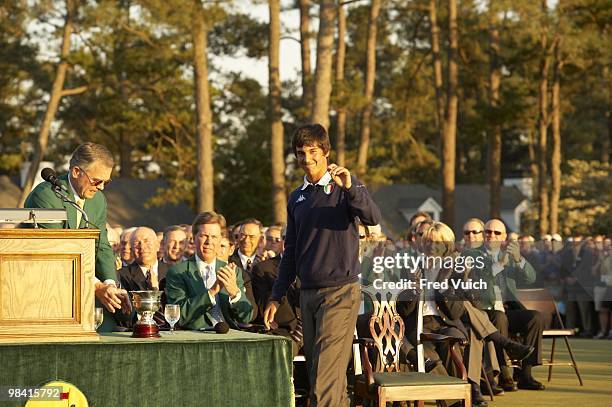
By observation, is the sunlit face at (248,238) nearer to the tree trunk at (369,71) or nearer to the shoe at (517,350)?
the shoe at (517,350)

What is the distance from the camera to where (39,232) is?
6852 mm

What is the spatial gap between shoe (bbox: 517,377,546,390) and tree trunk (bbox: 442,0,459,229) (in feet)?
83.0

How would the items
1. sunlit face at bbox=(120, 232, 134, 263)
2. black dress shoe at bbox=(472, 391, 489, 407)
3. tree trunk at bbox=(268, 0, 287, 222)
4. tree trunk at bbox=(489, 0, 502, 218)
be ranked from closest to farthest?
black dress shoe at bbox=(472, 391, 489, 407)
sunlit face at bbox=(120, 232, 134, 263)
tree trunk at bbox=(268, 0, 287, 222)
tree trunk at bbox=(489, 0, 502, 218)

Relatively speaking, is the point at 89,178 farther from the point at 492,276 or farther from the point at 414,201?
the point at 414,201

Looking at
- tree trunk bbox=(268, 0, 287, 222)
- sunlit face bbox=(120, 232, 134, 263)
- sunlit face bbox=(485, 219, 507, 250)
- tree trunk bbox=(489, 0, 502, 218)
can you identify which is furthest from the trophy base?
tree trunk bbox=(489, 0, 502, 218)

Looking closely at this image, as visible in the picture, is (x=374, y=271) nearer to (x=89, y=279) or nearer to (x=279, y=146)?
(x=89, y=279)

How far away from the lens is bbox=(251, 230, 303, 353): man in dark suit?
1079cm

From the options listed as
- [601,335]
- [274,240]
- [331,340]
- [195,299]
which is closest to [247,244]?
[274,240]

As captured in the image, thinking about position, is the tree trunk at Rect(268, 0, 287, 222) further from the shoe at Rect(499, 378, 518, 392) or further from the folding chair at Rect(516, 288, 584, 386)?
the shoe at Rect(499, 378, 518, 392)

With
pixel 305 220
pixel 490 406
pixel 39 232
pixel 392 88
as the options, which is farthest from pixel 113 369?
pixel 392 88

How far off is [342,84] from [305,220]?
24.7 metres

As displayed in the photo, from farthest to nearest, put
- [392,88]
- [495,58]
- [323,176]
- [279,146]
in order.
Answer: [392,88]
[495,58]
[279,146]
[323,176]

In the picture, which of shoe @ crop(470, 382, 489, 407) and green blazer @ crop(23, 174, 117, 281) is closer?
green blazer @ crop(23, 174, 117, 281)

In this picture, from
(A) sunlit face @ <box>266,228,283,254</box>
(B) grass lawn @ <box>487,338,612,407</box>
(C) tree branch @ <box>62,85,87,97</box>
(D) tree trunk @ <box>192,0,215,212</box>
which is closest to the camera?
(B) grass lawn @ <box>487,338,612,407</box>
